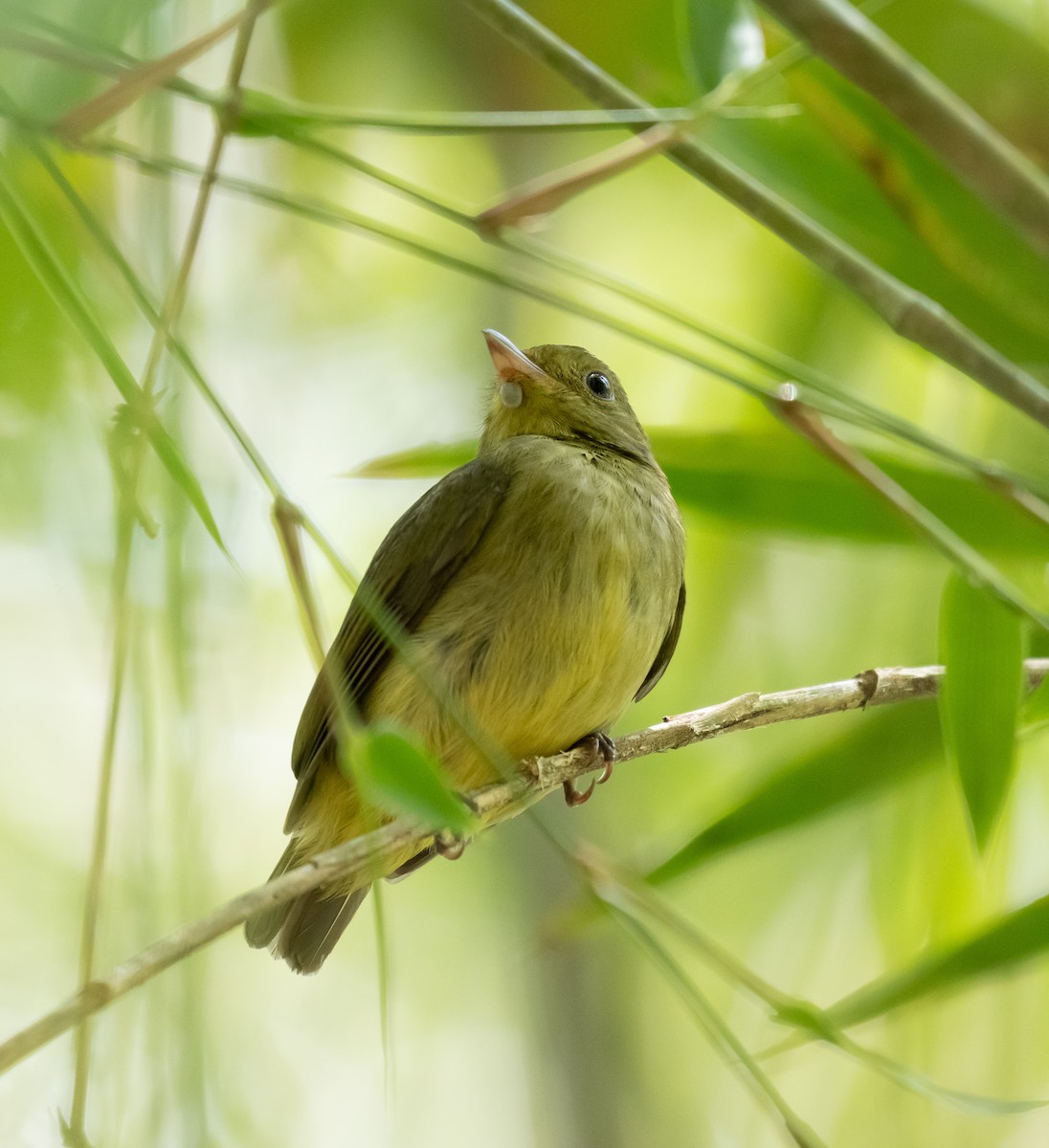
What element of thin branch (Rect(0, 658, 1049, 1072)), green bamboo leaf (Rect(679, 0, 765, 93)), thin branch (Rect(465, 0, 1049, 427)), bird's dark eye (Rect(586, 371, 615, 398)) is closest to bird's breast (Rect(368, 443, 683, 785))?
thin branch (Rect(0, 658, 1049, 1072))

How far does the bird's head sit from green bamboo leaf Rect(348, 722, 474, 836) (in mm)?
1987

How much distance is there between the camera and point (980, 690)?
1885 mm

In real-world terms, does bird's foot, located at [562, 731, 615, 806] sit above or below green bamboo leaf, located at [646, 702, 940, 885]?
above

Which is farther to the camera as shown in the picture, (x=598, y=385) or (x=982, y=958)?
(x=598, y=385)

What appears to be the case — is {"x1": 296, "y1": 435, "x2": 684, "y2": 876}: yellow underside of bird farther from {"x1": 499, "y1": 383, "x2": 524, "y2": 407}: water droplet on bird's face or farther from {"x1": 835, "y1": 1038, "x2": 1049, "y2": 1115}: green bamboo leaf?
{"x1": 835, "y1": 1038, "x2": 1049, "y2": 1115}: green bamboo leaf

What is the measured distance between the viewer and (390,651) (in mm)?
2750

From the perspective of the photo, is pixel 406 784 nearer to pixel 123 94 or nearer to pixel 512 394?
pixel 123 94

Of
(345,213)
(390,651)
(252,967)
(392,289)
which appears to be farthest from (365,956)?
(345,213)

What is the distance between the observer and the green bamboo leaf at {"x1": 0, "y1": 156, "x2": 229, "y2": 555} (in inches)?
39.8

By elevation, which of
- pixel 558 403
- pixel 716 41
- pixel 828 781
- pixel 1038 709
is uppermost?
pixel 558 403

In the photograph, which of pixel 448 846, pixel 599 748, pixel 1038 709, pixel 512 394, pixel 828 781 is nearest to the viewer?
pixel 1038 709

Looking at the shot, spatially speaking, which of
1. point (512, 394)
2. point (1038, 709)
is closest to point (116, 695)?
point (1038, 709)

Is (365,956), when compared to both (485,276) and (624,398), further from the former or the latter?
(485,276)

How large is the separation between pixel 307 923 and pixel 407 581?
2.60 ft
